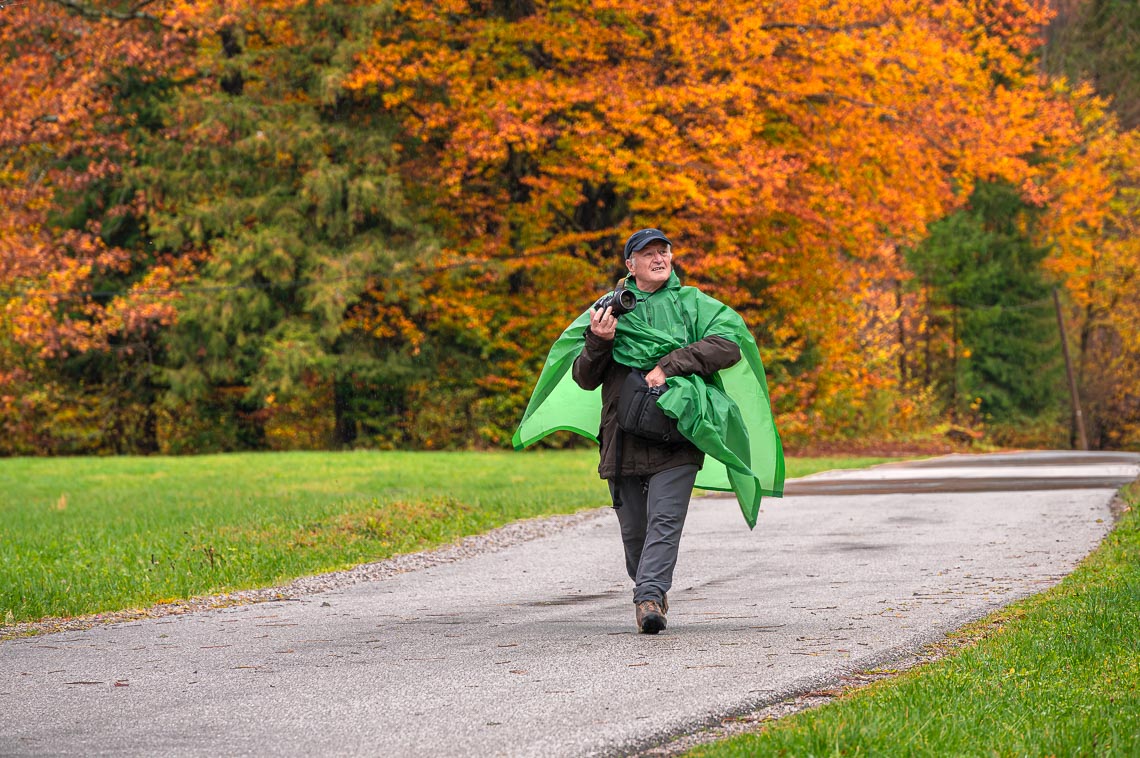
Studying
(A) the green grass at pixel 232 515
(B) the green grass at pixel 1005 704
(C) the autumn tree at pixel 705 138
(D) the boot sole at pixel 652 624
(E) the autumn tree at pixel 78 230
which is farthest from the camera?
(E) the autumn tree at pixel 78 230

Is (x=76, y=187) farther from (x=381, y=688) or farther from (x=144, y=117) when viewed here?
(x=381, y=688)

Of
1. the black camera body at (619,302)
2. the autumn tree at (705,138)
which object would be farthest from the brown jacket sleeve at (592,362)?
the autumn tree at (705,138)

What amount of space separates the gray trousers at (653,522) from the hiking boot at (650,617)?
0.11 feet

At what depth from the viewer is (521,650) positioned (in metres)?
7.10

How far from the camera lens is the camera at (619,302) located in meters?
7.60

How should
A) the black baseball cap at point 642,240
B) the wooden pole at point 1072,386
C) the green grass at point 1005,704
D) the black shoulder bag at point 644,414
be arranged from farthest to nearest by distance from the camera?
the wooden pole at point 1072,386 < the black baseball cap at point 642,240 < the black shoulder bag at point 644,414 < the green grass at point 1005,704

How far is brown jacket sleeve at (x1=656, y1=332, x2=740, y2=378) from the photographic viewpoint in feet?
25.1

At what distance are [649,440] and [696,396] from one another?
15.4 inches

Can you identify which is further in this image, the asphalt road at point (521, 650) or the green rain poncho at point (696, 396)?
the green rain poncho at point (696, 396)

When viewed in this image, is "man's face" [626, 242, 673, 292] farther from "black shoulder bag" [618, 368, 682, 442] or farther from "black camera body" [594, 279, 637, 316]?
"black shoulder bag" [618, 368, 682, 442]

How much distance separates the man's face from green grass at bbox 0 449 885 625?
4.14 metres

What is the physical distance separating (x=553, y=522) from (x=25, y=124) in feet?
63.3

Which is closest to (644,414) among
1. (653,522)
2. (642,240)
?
(653,522)

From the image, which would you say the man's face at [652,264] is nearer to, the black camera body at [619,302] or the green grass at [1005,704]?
the black camera body at [619,302]
